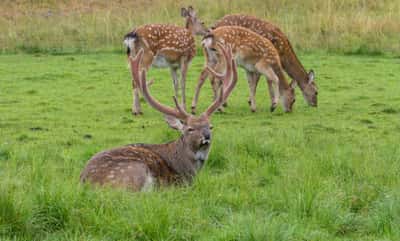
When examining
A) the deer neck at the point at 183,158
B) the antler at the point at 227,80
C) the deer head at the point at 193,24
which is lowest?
the deer neck at the point at 183,158

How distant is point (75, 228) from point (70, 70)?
33.9 feet

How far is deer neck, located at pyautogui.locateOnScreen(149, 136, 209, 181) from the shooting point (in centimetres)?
709

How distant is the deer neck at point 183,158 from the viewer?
7090 mm

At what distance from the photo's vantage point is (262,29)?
12.7 metres

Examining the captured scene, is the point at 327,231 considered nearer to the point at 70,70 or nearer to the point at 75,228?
the point at 75,228

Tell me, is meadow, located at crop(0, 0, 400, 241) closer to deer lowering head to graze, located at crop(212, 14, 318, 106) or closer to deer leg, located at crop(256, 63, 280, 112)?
deer leg, located at crop(256, 63, 280, 112)

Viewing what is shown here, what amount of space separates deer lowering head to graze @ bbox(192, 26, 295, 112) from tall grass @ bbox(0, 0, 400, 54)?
19.9 feet

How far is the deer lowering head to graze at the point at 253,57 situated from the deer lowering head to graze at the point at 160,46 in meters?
0.42

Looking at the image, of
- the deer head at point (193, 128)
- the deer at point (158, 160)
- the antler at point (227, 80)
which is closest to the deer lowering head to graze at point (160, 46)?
the antler at point (227, 80)

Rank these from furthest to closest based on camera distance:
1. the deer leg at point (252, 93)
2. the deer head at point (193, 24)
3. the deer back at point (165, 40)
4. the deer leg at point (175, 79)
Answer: the deer head at point (193, 24) → the deer leg at point (175, 79) → the deer leg at point (252, 93) → the deer back at point (165, 40)

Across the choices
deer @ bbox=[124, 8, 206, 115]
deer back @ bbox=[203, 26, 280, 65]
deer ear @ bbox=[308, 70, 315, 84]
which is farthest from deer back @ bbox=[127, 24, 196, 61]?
deer ear @ bbox=[308, 70, 315, 84]

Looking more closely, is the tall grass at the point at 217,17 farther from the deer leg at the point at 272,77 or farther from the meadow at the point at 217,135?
the deer leg at the point at 272,77

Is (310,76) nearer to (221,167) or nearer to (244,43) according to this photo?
(244,43)

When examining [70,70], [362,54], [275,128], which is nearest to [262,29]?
[275,128]
